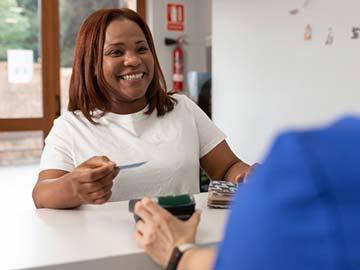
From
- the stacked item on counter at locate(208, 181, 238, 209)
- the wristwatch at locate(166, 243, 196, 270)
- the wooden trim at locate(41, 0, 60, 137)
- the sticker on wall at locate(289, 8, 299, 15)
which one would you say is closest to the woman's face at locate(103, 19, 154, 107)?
the stacked item on counter at locate(208, 181, 238, 209)

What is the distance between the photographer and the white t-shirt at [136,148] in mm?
1364

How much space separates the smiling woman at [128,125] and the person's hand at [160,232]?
19.1 inches

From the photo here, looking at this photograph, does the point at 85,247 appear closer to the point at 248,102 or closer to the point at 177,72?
the point at 248,102

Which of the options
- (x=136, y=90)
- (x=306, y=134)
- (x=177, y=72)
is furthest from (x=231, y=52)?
(x=306, y=134)

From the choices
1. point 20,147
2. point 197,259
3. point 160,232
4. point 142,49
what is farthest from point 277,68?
point 20,147

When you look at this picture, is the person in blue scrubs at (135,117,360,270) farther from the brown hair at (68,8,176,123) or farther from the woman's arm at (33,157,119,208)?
the brown hair at (68,8,176,123)

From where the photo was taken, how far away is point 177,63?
144 inches

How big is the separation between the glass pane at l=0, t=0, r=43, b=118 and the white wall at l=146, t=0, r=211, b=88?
36.4 inches

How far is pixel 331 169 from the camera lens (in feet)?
1.31

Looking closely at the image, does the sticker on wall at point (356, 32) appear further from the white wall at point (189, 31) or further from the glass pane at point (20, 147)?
the glass pane at point (20, 147)

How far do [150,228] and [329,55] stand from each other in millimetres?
1557

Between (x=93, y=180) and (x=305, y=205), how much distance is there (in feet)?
2.50

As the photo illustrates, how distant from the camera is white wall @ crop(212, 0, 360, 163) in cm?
202

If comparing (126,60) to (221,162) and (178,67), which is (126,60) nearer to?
(221,162)
